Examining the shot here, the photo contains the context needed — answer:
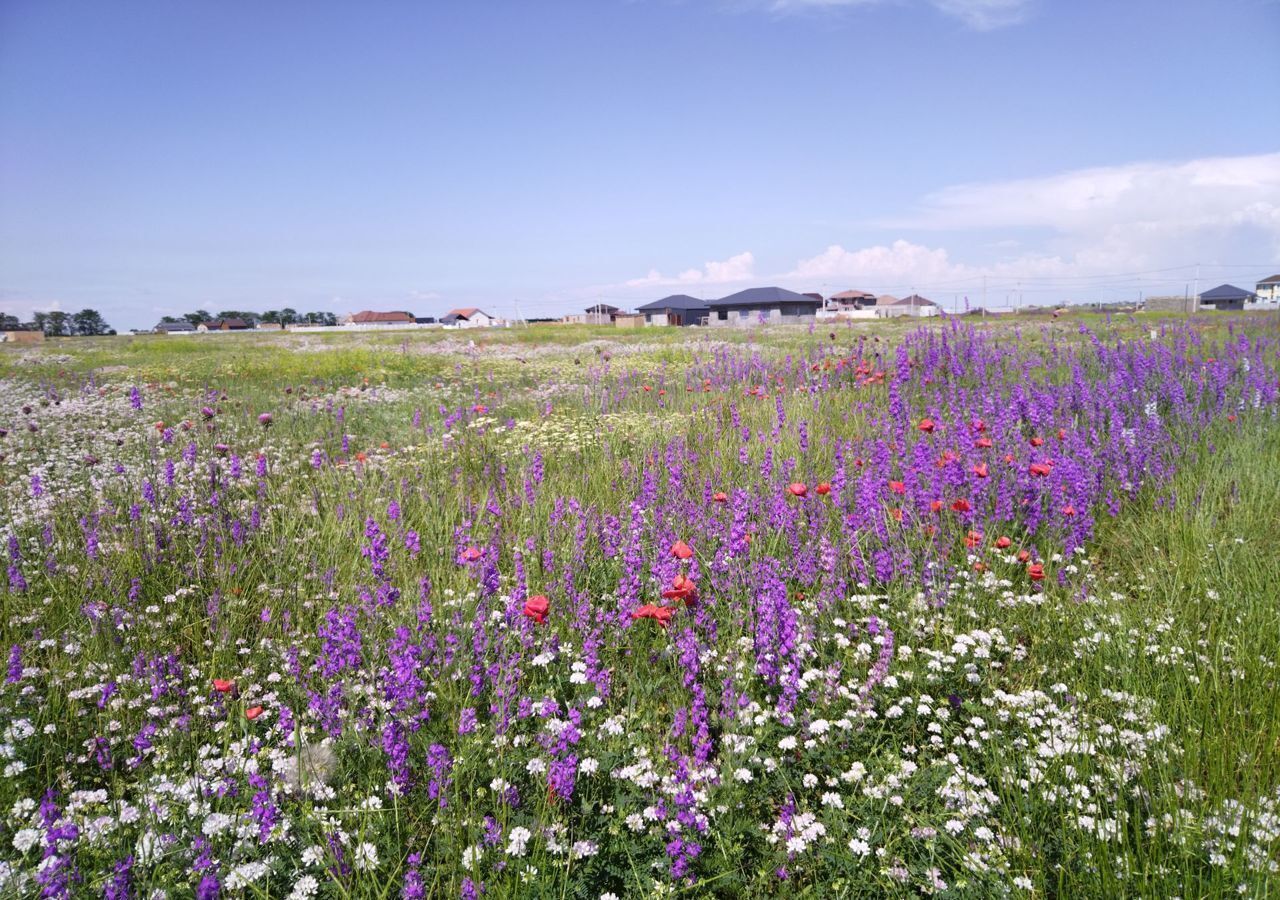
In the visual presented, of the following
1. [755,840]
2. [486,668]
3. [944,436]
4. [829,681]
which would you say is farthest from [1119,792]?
[944,436]

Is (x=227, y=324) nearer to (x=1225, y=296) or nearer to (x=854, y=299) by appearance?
(x=854, y=299)

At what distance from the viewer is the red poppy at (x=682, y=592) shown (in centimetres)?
254

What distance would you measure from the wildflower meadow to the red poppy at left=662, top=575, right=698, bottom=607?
0.02 metres

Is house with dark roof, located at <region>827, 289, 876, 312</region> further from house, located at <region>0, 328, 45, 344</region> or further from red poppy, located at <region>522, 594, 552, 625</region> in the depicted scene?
red poppy, located at <region>522, 594, 552, 625</region>

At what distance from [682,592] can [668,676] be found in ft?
1.49

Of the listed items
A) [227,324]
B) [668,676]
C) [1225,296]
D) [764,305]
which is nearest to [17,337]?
[668,676]

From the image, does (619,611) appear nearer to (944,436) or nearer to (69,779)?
(69,779)

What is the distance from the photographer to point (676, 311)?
8275 centimetres

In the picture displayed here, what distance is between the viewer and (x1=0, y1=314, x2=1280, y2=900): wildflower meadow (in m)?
1.92

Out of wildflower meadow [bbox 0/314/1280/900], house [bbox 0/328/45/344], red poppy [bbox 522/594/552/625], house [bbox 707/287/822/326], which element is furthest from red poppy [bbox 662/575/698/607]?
Answer: house [bbox 707/287/822/326]

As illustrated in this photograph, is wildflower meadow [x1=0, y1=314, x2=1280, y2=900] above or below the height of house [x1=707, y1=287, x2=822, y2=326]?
below

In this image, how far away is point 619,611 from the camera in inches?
117

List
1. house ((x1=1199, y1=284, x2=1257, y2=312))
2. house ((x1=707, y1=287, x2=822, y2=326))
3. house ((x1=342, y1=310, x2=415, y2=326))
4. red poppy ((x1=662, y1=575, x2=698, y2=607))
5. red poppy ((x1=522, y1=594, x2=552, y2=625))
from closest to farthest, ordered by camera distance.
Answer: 1. red poppy ((x1=522, y1=594, x2=552, y2=625))
2. red poppy ((x1=662, y1=575, x2=698, y2=607))
3. house ((x1=1199, y1=284, x2=1257, y2=312))
4. house ((x1=707, y1=287, x2=822, y2=326))
5. house ((x1=342, y1=310, x2=415, y2=326))

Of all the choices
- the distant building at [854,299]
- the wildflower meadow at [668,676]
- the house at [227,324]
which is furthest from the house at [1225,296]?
the house at [227,324]
